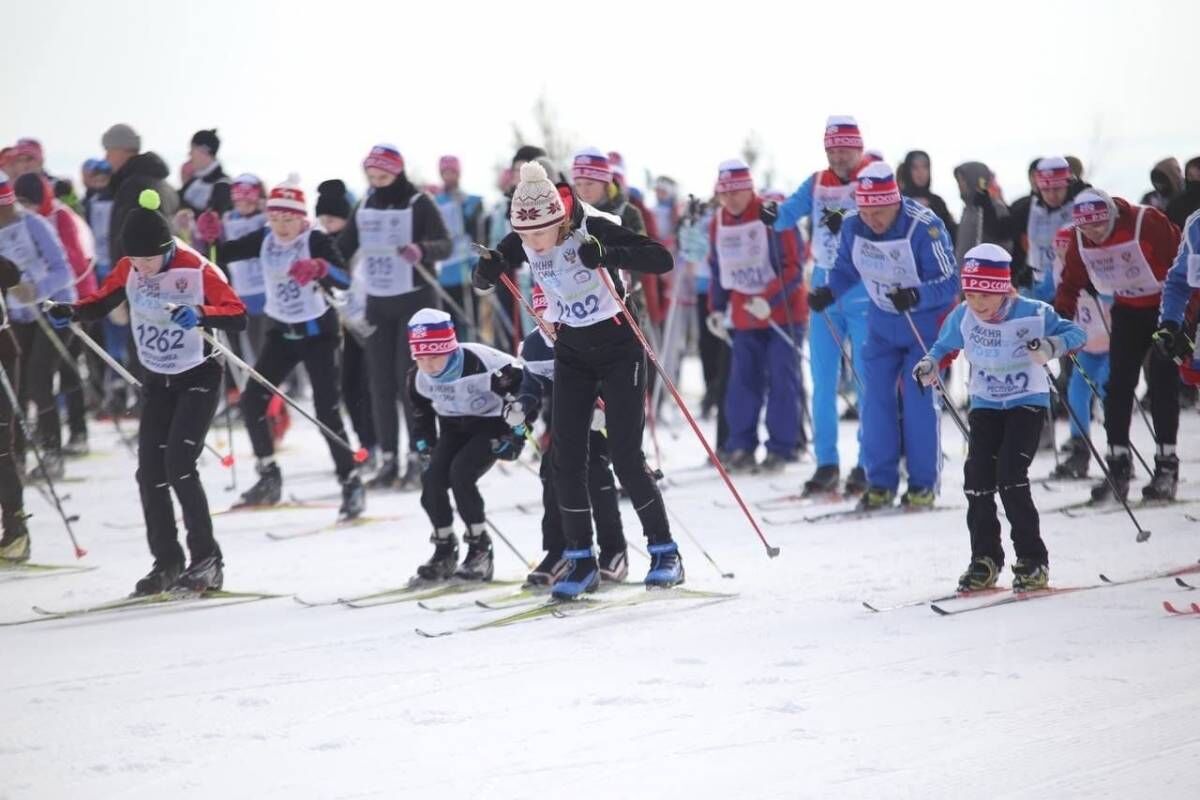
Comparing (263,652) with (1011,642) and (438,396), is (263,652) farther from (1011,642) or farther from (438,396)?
(1011,642)

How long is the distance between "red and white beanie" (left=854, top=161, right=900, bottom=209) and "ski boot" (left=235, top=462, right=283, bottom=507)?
420 cm

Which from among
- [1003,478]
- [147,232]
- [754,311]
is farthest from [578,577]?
[754,311]

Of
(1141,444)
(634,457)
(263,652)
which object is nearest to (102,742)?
(263,652)

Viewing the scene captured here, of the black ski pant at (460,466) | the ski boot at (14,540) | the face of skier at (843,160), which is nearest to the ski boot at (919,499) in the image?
the face of skier at (843,160)

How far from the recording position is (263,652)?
627 cm

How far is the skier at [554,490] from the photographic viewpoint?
722cm

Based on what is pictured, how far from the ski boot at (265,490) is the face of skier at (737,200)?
10.6 ft

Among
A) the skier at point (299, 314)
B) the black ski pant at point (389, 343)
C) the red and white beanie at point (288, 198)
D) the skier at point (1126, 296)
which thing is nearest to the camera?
the skier at point (1126, 296)

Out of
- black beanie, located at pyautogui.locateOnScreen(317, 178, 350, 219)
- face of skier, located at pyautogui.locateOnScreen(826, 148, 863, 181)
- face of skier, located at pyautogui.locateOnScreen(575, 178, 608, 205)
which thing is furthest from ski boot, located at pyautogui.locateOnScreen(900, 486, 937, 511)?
black beanie, located at pyautogui.locateOnScreen(317, 178, 350, 219)

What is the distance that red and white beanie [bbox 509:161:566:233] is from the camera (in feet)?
21.2

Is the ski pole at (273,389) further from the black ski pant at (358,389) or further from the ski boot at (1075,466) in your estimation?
the ski boot at (1075,466)

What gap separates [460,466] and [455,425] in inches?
9.3

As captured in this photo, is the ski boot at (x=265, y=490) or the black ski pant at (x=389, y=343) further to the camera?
the black ski pant at (x=389, y=343)

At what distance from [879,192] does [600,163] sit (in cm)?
143
